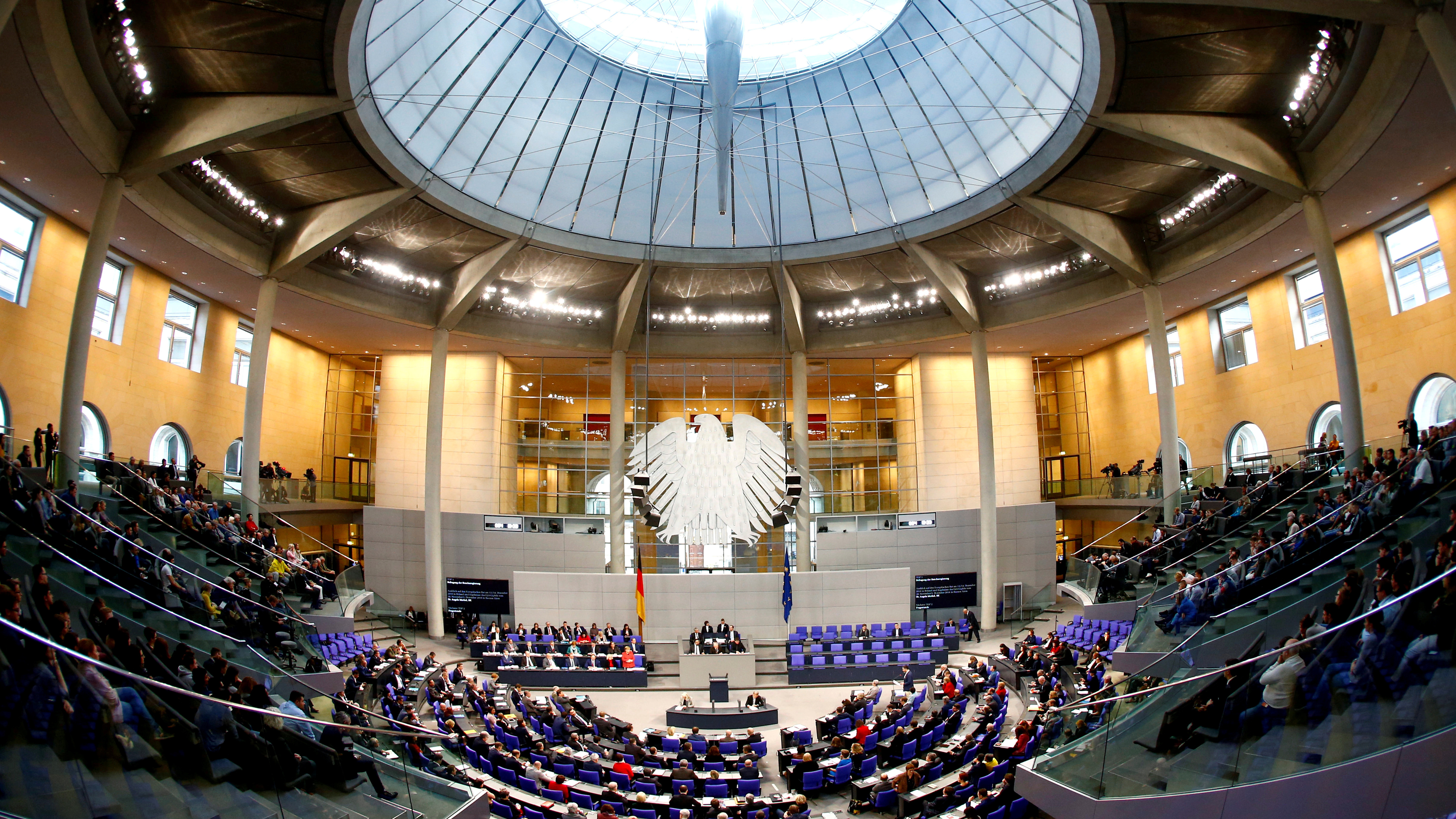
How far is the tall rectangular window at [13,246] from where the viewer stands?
16.8 m

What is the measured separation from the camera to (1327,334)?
846 inches

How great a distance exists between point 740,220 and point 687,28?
22.4 ft

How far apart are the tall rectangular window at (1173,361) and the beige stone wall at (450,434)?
26.7m

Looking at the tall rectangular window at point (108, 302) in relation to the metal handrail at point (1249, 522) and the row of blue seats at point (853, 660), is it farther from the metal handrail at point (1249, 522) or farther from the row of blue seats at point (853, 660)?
the metal handrail at point (1249, 522)

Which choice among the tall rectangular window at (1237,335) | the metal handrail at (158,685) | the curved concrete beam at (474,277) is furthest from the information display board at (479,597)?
the tall rectangular window at (1237,335)

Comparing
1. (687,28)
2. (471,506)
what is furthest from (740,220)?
(471,506)

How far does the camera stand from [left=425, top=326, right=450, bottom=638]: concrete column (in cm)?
2594

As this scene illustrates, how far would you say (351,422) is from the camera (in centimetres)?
3259

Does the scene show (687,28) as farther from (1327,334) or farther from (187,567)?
(1327,334)

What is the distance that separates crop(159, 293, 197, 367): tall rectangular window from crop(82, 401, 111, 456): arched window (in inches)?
129

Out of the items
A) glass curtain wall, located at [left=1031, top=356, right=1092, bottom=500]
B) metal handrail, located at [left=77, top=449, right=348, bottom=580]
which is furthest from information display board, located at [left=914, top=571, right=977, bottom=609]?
metal handrail, located at [left=77, top=449, right=348, bottom=580]

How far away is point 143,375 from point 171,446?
293 cm

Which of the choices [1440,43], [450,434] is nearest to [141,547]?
[450,434]

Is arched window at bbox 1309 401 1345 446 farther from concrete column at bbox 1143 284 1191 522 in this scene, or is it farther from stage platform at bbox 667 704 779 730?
stage platform at bbox 667 704 779 730
